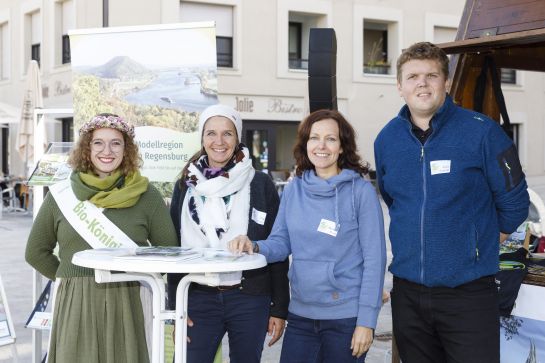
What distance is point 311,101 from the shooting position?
5.68 meters

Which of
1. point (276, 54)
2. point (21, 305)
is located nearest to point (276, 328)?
point (21, 305)

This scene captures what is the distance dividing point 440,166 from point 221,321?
1193 millimetres

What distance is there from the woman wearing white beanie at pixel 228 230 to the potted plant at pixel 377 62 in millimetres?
16996

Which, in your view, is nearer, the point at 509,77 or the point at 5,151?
the point at 509,77

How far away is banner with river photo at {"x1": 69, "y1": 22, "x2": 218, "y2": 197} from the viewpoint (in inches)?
168

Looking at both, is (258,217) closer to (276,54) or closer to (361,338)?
(361,338)

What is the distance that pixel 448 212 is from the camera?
8.53 ft

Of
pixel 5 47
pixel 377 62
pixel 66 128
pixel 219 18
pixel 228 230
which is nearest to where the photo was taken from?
pixel 228 230

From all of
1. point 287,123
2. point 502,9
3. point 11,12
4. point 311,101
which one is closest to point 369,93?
point 287,123

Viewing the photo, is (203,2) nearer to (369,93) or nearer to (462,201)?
(369,93)

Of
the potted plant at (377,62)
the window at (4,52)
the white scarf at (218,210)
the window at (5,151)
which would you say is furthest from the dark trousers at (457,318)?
the window at (5,151)

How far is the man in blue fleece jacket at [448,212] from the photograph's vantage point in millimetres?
2602

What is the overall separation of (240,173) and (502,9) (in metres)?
1.98

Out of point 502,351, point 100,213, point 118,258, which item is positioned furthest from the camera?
point 502,351
